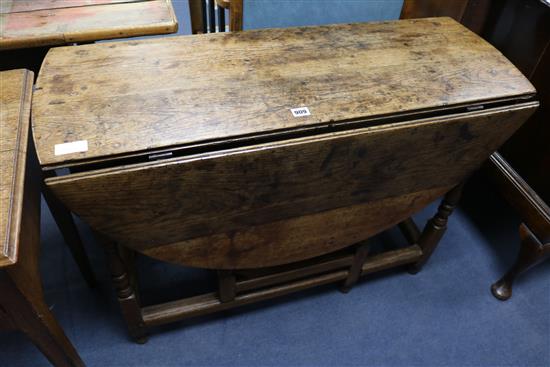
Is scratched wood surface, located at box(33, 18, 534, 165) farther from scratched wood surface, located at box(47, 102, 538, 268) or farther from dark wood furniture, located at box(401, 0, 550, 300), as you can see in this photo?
dark wood furniture, located at box(401, 0, 550, 300)

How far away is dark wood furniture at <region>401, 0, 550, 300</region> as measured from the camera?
1.23m

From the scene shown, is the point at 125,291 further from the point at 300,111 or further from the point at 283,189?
the point at 300,111

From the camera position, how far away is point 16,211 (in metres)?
0.74

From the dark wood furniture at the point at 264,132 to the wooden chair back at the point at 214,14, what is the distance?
0.66 feet

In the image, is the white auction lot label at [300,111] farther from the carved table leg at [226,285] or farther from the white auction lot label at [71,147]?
the carved table leg at [226,285]

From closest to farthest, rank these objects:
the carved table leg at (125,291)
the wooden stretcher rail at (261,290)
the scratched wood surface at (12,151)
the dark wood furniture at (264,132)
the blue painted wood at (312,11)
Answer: the scratched wood surface at (12,151) < the dark wood furniture at (264,132) < the carved table leg at (125,291) < the wooden stretcher rail at (261,290) < the blue painted wood at (312,11)

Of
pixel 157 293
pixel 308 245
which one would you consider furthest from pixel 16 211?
pixel 157 293

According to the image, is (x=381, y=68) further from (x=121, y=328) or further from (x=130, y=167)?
(x=121, y=328)

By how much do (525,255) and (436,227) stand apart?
28cm

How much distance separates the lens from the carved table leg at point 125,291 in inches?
39.7

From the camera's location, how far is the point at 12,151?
0.82m

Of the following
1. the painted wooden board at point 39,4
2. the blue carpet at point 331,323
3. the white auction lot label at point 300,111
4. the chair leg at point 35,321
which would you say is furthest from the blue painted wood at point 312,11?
the chair leg at point 35,321

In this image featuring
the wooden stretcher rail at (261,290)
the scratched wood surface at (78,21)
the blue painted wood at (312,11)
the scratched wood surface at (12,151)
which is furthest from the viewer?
the blue painted wood at (312,11)

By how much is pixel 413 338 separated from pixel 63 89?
1.25 meters
